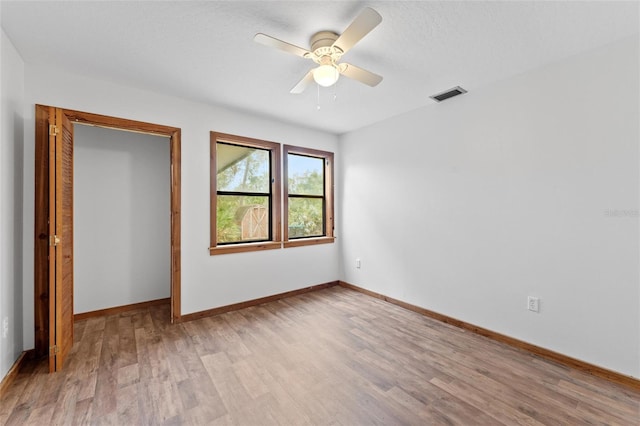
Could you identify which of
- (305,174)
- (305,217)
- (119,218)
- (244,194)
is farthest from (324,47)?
(119,218)

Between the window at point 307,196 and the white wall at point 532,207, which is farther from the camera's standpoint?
the window at point 307,196

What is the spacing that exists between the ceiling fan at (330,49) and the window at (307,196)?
201 centimetres

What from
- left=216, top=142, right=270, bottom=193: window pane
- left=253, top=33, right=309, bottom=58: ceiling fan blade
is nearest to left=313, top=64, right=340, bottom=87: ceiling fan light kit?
left=253, top=33, right=309, bottom=58: ceiling fan blade

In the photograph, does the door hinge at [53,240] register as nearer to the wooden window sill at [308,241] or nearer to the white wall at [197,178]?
the white wall at [197,178]

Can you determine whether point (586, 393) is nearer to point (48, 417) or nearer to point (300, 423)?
point (300, 423)

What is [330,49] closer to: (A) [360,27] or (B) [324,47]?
(B) [324,47]

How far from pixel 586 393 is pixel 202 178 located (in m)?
3.90

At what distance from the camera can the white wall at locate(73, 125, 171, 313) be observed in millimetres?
3266

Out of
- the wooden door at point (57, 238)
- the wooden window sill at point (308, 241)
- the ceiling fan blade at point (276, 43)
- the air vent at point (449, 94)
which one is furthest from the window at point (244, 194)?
the air vent at point (449, 94)

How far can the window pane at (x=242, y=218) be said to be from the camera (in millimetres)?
3582

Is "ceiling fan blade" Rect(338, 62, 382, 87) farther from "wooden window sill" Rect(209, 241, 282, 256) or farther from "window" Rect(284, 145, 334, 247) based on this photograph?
"wooden window sill" Rect(209, 241, 282, 256)

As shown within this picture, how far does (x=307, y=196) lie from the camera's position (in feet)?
14.4

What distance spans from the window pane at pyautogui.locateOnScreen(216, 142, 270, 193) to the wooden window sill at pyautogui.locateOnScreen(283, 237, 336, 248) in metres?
0.84

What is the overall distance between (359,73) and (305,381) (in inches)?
93.1
